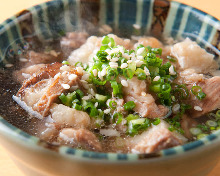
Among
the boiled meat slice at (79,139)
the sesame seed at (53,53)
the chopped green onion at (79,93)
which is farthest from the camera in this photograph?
the sesame seed at (53,53)

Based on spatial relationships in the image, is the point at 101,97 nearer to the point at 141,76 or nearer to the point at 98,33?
the point at 141,76

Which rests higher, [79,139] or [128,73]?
[128,73]

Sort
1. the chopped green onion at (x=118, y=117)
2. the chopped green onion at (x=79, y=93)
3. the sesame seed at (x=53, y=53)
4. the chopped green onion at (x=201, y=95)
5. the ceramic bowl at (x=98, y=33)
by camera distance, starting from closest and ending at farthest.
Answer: the ceramic bowl at (x=98, y=33), the chopped green onion at (x=118, y=117), the chopped green onion at (x=79, y=93), the chopped green onion at (x=201, y=95), the sesame seed at (x=53, y=53)

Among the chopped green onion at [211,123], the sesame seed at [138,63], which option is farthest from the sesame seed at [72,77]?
the chopped green onion at [211,123]

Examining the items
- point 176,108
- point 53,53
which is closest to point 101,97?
point 176,108

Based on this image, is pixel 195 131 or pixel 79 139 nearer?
pixel 79 139

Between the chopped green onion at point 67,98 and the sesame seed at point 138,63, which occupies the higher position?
the sesame seed at point 138,63

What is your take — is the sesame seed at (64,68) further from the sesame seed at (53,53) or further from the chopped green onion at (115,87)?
the sesame seed at (53,53)

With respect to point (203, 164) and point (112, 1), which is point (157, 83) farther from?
point (112, 1)

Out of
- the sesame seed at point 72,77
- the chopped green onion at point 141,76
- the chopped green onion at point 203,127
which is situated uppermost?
the chopped green onion at point 141,76
